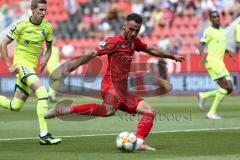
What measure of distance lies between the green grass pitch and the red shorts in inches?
25.8

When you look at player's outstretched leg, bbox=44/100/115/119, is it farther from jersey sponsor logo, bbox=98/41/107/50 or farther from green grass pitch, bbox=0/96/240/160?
jersey sponsor logo, bbox=98/41/107/50

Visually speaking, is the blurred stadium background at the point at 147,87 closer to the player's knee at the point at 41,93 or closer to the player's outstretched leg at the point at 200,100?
the player's outstretched leg at the point at 200,100

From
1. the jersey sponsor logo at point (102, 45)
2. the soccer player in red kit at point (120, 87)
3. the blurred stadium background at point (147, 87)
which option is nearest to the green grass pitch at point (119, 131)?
the blurred stadium background at point (147, 87)

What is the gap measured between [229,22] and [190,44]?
190 centimetres

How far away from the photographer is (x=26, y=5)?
3416 centimetres

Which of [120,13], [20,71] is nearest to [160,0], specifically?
[120,13]

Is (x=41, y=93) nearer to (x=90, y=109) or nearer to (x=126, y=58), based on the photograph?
(x=90, y=109)

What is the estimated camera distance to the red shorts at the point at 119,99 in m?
11.2

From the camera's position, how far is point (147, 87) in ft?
70.8

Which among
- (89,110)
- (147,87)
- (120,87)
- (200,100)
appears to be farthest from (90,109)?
(147,87)

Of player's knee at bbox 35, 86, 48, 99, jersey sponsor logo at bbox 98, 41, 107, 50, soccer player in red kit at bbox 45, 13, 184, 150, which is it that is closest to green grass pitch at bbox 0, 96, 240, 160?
soccer player in red kit at bbox 45, 13, 184, 150

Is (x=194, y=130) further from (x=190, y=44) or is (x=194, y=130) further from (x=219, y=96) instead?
(x=190, y=44)

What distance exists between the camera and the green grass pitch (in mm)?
10406

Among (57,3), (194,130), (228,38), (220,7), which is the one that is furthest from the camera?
(57,3)
